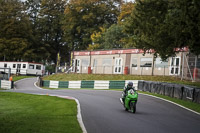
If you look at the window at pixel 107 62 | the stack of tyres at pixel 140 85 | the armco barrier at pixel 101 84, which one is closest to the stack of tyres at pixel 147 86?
the stack of tyres at pixel 140 85

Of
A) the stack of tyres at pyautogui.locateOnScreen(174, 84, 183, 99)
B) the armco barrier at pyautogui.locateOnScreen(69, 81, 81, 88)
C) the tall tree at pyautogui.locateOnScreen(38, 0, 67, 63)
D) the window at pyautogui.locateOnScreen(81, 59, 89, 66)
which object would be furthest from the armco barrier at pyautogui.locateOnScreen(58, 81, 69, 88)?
the tall tree at pyautogui.locateOnScreen(38, 0, 67, 63)

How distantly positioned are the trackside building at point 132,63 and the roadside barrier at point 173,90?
6.29 m

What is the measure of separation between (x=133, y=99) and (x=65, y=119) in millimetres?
3957

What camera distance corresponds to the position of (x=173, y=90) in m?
22.4

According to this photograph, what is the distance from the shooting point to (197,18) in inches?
715

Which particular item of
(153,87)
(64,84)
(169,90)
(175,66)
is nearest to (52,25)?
(64,84)

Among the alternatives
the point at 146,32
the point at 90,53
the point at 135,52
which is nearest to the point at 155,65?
the point at 135,52

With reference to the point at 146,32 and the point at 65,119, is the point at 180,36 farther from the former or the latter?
the point at 65,119

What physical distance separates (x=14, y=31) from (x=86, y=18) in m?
16.7

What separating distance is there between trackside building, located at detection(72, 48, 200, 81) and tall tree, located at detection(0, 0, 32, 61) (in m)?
22.4

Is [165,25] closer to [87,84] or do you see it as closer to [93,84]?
[93,84]

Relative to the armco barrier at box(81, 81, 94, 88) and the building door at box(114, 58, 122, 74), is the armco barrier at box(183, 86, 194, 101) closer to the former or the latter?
the armco barrier at box(81, 81, 94, 88)

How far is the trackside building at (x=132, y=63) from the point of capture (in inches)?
1336

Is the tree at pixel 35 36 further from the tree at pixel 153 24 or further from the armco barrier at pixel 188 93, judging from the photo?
the armco barrier at pixel 188 93
